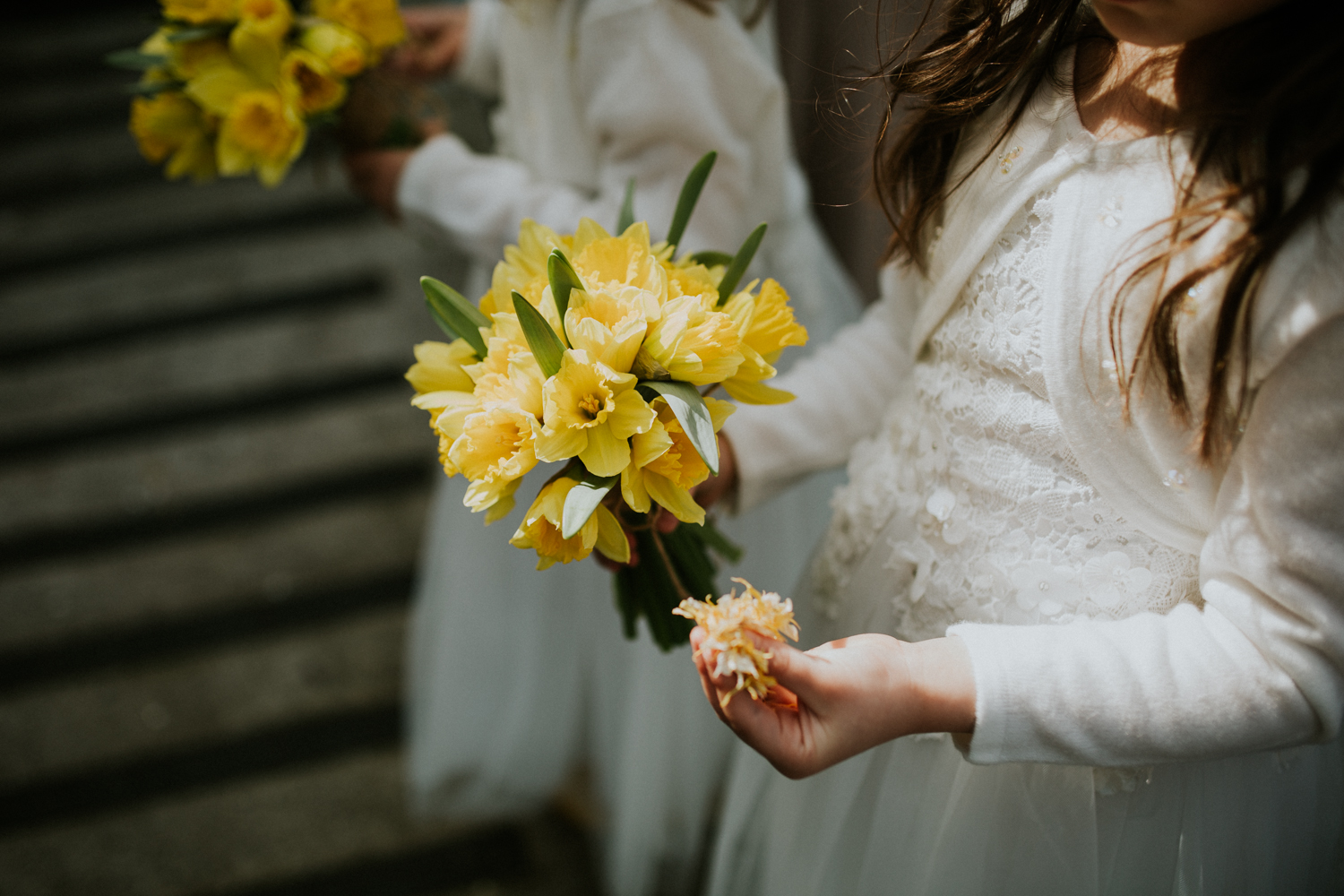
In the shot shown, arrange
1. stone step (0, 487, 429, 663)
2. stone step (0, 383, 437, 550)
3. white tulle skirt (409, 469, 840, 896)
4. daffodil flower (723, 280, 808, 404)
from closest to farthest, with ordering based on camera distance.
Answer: daffodil flower (723, 280, 808, 404) < white tulle skirt (409, 469, 840, 896) < stone step (0, 487, 429, 663) < stone step (0, 383, 437, 550)

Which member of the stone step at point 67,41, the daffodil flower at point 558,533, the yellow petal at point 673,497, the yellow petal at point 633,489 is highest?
the yellow petal at point 633,489

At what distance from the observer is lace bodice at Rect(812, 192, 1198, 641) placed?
23.3 inches

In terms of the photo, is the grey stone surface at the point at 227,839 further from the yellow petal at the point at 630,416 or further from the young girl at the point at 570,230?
the yellow petal at the point at 630,416

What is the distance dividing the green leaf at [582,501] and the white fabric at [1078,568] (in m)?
0.24

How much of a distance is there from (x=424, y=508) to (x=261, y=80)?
4.11 ft

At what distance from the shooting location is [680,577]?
0.77 m

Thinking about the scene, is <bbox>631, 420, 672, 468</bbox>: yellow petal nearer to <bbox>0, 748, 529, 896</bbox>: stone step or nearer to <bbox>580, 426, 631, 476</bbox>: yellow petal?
<bbox>580, 426, 631, 476</bbox>: yellow petal

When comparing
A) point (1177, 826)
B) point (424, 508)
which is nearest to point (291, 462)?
point (424, 508)

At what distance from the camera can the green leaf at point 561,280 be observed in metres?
0.53

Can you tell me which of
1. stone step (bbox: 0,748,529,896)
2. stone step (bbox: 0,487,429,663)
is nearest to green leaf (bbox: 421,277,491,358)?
stone step (bbox: 0,748,529,896)

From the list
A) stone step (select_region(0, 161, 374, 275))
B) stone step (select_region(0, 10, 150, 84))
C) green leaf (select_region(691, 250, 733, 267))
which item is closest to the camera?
green leaf (select_region(691, 250, 733, 267))

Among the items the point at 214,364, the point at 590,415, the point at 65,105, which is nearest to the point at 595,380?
the point at 590,415

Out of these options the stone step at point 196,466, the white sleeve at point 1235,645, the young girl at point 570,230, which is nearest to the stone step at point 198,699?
the young girl at point 570,230

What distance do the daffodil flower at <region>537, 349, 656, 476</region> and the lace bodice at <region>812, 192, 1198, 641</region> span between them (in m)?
0.26
